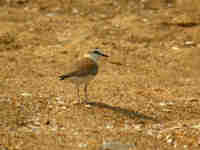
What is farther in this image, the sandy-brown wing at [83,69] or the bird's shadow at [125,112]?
the sandy-brown wing at [83,69]

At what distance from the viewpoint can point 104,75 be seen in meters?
9.28

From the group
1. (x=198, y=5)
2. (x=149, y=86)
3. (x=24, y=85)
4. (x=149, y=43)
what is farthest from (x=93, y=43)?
(x=198, y=5)

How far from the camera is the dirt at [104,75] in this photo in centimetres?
554

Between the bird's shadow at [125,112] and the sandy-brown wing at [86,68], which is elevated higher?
the sandy-brown wing at [86,68]

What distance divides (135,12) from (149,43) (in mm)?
2713

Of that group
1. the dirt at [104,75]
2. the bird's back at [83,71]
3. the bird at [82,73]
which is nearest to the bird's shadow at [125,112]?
the dirt at [104,75]

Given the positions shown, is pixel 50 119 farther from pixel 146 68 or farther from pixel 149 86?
pixel 146 68

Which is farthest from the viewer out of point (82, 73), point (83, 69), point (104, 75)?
point (104, 75)

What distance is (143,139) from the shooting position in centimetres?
554

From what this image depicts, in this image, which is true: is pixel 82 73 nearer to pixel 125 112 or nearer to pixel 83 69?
pixel 83 69

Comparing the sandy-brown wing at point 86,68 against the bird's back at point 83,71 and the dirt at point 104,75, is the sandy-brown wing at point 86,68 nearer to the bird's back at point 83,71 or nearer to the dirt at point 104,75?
the bird's back at point 83,71

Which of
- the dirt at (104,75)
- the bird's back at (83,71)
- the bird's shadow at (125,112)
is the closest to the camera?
the dirt at (104,75)

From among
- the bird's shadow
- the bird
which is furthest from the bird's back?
the bird's shadow

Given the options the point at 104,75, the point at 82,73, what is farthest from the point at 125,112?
the point at 104,75
